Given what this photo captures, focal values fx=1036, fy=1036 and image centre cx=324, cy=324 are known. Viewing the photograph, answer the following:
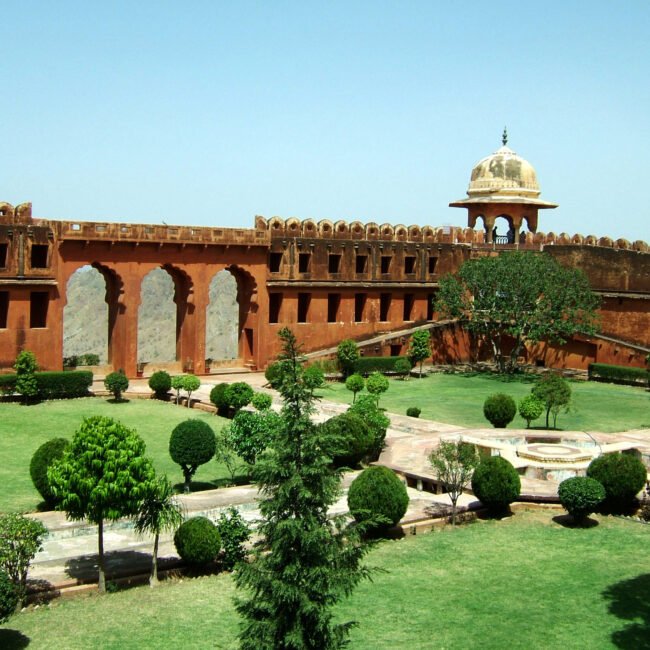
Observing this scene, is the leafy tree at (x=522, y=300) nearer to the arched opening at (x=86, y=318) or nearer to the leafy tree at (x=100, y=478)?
the leafy tree at (x=100, y=478)

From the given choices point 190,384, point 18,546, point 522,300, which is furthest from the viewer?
point 522,300

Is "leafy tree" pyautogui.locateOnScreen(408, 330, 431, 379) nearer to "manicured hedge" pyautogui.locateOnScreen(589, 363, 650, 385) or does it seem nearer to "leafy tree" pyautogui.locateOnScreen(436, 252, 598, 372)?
"leafy tree" pyautogui.locateOnScreen(436, 252, 598, 372)

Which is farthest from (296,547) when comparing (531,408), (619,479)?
(531,408)

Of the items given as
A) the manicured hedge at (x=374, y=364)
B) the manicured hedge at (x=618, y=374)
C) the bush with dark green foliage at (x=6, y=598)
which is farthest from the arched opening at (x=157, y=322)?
the bush with dark green foliage at (x=6, y=598)

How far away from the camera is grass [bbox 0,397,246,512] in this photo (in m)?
23.6

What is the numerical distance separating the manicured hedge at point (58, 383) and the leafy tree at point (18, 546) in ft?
60.9

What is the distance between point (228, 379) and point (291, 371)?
91.7ft

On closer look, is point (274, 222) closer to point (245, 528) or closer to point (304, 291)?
point (304, 291)

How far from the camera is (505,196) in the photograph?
49.4m

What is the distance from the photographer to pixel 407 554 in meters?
19.6

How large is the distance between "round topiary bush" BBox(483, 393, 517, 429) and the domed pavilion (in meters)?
19.8

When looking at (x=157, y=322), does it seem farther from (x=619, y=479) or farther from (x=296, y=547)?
(x=296, y=547)

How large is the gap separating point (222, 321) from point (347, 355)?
59.3m

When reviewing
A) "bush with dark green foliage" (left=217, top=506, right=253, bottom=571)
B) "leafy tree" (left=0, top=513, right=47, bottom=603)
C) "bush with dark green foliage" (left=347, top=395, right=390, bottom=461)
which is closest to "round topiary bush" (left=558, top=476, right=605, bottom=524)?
"bush with dark green foliage" (left=347, top=395, right=390, bottom=461)
